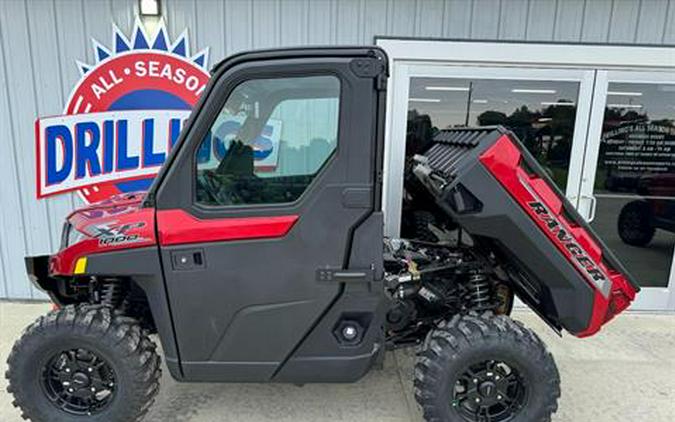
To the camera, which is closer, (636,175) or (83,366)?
(83,366)

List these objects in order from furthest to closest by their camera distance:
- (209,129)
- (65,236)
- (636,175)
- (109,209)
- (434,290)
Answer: (636,175) < (434,290) < (109,209) < (65,236) < (209,129)

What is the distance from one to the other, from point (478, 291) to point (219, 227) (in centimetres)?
172

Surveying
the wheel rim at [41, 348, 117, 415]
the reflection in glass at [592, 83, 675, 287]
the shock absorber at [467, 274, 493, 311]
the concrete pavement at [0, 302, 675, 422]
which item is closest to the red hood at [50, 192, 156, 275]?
the wheel rim at [41, 348, 117, 415]

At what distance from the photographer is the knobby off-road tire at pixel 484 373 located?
2328 millimetres

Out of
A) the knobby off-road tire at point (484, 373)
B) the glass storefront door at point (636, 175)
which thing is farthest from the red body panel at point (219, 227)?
the glass storefront door at point (636, 175)

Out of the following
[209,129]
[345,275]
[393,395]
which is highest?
[209,129]

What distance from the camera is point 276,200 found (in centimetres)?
221

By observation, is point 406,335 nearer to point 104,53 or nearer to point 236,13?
point 236,13

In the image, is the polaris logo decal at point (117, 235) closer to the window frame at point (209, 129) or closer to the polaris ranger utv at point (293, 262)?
the polaris ranger utv at point (293, 262)

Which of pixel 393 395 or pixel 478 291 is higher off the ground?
pixel 478 291

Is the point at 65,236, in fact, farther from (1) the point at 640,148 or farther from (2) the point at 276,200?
(1) the point at 640,148

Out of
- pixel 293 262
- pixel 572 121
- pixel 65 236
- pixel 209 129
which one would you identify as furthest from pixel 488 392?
pixel 572 121

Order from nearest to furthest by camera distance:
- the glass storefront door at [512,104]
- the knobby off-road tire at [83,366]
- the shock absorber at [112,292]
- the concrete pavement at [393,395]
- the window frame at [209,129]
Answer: the window frame at [209,129] < the knobby off-road tire at [83,366] < the shock absorber at [112,292] < the concrete pavement at [393,395] < the glass storefront door at [512,104]

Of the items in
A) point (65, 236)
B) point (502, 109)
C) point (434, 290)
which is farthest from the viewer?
point (502, 109)
